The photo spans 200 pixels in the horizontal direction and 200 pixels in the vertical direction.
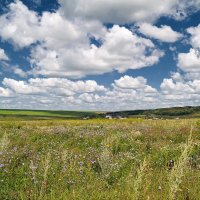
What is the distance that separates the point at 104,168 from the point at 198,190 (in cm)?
213

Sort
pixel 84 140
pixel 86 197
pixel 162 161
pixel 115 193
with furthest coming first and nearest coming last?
pixel 84 140 < pixel 162 161 < pixel 115 193 < pixel 86 197

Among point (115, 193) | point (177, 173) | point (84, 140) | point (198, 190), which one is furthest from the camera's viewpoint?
point (84, 140)

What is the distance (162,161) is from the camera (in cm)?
1028

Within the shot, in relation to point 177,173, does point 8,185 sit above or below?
below

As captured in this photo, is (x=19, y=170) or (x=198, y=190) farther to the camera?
(x=19, y=170)

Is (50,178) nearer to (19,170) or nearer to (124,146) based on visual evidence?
(19,170)

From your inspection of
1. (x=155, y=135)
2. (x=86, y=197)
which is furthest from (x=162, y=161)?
(x=155, y=135)

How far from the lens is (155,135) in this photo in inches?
709

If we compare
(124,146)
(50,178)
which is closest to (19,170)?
(50,178)

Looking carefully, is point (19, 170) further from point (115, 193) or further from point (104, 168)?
point (115, 193)

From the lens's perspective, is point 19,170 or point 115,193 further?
point 19,170

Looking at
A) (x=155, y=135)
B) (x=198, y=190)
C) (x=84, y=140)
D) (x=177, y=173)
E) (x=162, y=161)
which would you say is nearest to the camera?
(x=177, y=173)

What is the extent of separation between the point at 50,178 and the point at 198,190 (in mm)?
3323

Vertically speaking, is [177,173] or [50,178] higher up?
[177,173]
